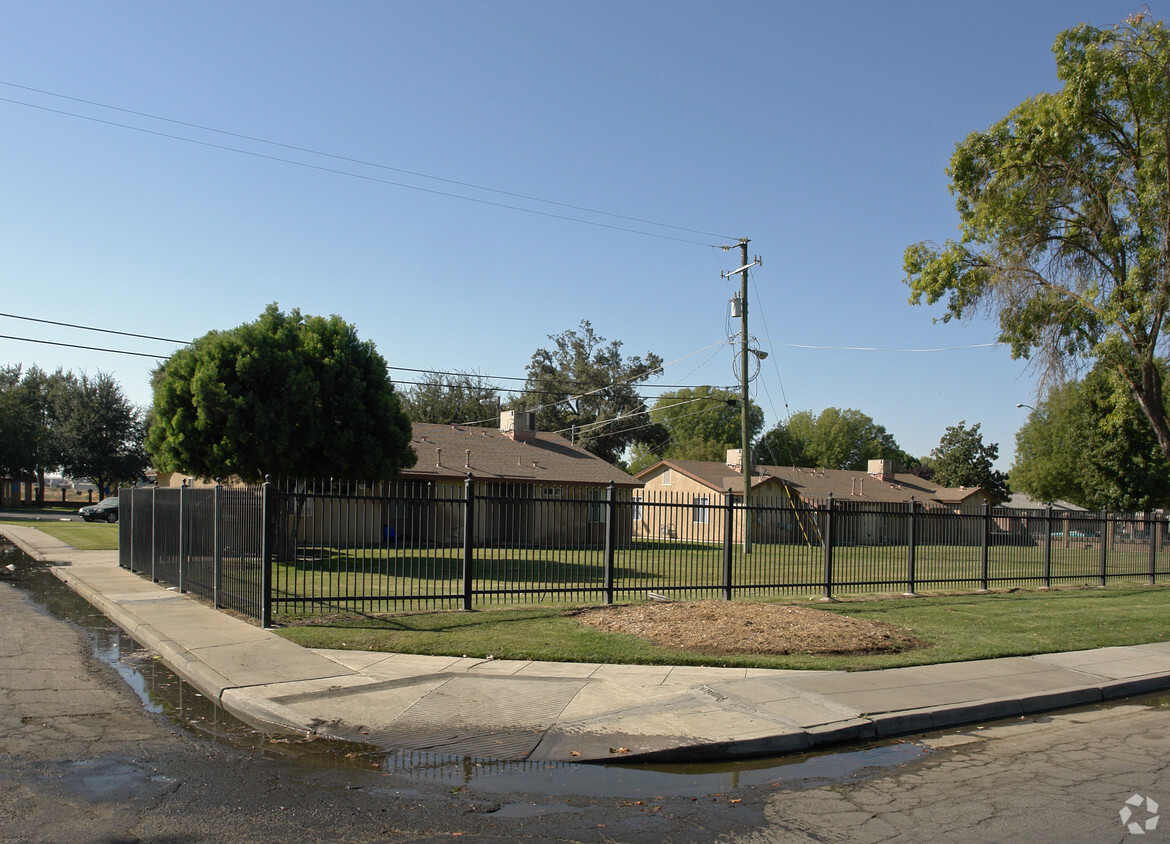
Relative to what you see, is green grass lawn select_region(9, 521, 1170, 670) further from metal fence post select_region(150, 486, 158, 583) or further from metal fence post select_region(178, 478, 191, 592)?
metal fence post select_region(150, 486, 158, 583)

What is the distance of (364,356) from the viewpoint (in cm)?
2256

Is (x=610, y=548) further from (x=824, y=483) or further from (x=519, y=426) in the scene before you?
(x=824, y=483)

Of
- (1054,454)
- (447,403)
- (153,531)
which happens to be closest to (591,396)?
(447,403)

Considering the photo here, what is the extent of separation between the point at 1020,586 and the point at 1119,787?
1466cm

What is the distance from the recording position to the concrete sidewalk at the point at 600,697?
710 cm

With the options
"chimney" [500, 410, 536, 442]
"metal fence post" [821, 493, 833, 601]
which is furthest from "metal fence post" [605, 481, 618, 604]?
"chimney" [500, 410, 536, 442]

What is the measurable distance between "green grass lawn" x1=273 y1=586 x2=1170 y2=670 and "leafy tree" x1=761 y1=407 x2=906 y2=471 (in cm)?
8222

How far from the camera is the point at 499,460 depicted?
35812 millimetres

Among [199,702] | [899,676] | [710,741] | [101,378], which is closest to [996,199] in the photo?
[899,676]

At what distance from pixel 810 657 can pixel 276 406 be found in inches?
580

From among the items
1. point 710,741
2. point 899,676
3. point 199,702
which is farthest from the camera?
point 899,676

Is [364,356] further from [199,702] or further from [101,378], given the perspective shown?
[101,378]

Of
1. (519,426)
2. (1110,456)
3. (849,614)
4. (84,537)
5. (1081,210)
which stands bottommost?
(84,537)

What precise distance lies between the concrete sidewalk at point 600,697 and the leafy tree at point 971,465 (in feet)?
240
